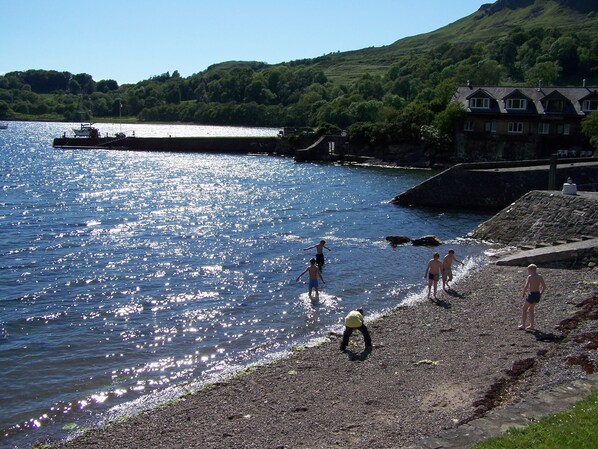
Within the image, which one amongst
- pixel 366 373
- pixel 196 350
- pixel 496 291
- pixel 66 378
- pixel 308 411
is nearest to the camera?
pixel 308 411

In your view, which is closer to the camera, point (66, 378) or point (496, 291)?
point (66, 378)

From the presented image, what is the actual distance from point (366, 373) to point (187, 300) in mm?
11761

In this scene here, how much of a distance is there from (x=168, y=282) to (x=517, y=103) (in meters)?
62.9

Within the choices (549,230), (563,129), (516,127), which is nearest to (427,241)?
(549,230)

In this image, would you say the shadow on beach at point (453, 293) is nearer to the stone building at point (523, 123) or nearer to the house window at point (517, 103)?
the stone building at point (523, 123)

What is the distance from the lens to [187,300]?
2770cm

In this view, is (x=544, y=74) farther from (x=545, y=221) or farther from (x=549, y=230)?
(x=549, y=230)

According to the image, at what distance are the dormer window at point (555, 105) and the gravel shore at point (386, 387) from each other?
61.0 m

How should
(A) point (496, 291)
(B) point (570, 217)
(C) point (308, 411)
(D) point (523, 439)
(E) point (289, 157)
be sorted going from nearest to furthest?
(D) point (523, 439) → (C) point (308, 411) → (A) point (496, 291) → (B) point (570, 217) → (E) point (289, 157)

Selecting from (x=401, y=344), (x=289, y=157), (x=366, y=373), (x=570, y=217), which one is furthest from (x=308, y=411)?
(x=289, y=157)

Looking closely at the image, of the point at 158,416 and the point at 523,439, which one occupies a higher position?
the point at 523,439

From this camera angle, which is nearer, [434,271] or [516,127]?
[434,271]

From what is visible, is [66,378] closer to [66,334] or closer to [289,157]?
[66,334]

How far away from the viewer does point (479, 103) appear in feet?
276
